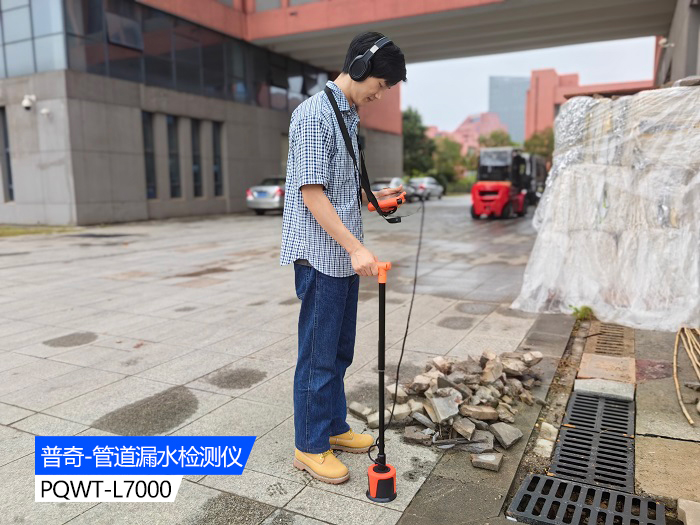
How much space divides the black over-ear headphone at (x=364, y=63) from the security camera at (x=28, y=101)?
17.5 metres

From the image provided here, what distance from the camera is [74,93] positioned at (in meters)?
16.4

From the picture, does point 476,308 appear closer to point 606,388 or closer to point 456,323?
point 456,323

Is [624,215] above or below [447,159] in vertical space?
below

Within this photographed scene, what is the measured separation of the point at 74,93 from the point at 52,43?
161cm

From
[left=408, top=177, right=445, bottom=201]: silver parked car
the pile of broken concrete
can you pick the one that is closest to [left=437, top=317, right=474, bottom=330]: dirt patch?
the pile of broken concrete

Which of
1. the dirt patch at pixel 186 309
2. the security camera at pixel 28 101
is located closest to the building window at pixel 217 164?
the security camera at pixel 28 101

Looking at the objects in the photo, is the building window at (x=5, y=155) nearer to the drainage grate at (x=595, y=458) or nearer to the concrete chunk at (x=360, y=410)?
the concrete chunk at (x=360, y=410)

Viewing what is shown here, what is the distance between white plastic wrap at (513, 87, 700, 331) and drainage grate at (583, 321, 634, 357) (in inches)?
4.7

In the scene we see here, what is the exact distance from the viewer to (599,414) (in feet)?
11.3

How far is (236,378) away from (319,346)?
5.43ft

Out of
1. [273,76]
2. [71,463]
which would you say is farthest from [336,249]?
[273,76]

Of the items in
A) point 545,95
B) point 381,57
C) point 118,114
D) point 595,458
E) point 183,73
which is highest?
point 545,95

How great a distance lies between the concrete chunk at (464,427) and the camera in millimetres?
2971

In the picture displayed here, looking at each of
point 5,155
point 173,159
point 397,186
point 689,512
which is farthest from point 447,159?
point 689,512
